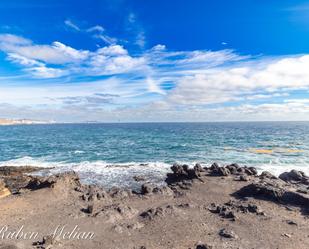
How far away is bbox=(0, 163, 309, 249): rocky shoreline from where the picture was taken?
46.1ft

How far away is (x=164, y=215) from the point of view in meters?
17.1

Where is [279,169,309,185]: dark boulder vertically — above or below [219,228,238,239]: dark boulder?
above

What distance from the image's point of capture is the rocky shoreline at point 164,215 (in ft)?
46.1

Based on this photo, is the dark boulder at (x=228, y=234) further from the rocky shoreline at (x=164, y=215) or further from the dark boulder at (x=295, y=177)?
the dark boulder at (x=295, y=177)

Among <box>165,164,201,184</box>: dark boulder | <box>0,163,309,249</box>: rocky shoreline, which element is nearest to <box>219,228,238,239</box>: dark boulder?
<box>0,163,309,249</box>: rocky shoreline

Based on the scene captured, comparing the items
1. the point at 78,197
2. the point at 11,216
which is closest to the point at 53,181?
the point at 78,197

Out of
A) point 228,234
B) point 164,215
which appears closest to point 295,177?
point 228,234

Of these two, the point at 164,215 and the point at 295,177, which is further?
Answer: the point at 295,177

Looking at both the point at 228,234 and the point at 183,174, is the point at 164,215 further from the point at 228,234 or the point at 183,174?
the point at 183,174

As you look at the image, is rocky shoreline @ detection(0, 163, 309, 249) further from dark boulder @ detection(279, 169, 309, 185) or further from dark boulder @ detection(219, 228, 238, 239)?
dark boulder @ detection(279, 169, 309, 185)

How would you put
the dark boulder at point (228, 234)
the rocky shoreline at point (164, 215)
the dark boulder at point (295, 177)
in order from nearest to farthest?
the rocky shoreline at point (164, 215) < the dark boulder at point (228, 234) < the dark boulder at point (295, 177)

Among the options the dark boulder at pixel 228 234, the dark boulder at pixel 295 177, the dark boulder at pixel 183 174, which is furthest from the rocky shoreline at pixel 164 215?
the dark boulder at pixel 183 174

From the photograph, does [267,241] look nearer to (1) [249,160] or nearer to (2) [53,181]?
(2) [53,181]

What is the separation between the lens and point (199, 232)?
1505 cm
